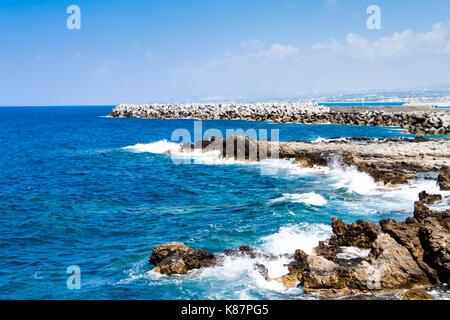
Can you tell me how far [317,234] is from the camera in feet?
51.6

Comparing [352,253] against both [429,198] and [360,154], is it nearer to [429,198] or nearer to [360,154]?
[429,198]

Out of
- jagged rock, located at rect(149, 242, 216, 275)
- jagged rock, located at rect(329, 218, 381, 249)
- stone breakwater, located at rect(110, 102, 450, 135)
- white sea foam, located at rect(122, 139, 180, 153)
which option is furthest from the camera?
stone breakwater, located at rect(110, 102, 450, 135)

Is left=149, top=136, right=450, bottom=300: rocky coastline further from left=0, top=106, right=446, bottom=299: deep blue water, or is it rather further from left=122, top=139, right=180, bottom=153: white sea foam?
left=122, top=139, right=180, bottom=153: white sea foam

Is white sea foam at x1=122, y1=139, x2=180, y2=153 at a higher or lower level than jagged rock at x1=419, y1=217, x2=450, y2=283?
higher

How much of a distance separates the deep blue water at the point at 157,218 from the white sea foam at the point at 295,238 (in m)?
0.04

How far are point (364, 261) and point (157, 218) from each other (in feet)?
34.5

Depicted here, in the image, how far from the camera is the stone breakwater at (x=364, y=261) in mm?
10797

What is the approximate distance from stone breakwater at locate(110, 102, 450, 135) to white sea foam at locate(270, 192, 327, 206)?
3575 cm

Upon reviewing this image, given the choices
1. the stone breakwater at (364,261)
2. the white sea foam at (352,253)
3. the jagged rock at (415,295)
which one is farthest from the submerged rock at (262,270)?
the jagged rock at (415,295)

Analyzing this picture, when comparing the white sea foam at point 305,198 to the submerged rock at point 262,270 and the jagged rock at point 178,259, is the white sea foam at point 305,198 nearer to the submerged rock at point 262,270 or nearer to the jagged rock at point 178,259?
the submerged rock at point 262,270

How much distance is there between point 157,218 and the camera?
62.5 ft

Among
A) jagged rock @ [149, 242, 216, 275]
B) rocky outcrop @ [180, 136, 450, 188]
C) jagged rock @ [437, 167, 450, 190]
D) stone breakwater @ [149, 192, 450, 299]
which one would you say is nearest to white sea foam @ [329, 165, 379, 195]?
rocky outcrop @ [180, 136, 450, 188]

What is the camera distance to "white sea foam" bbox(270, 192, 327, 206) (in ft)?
68.3
